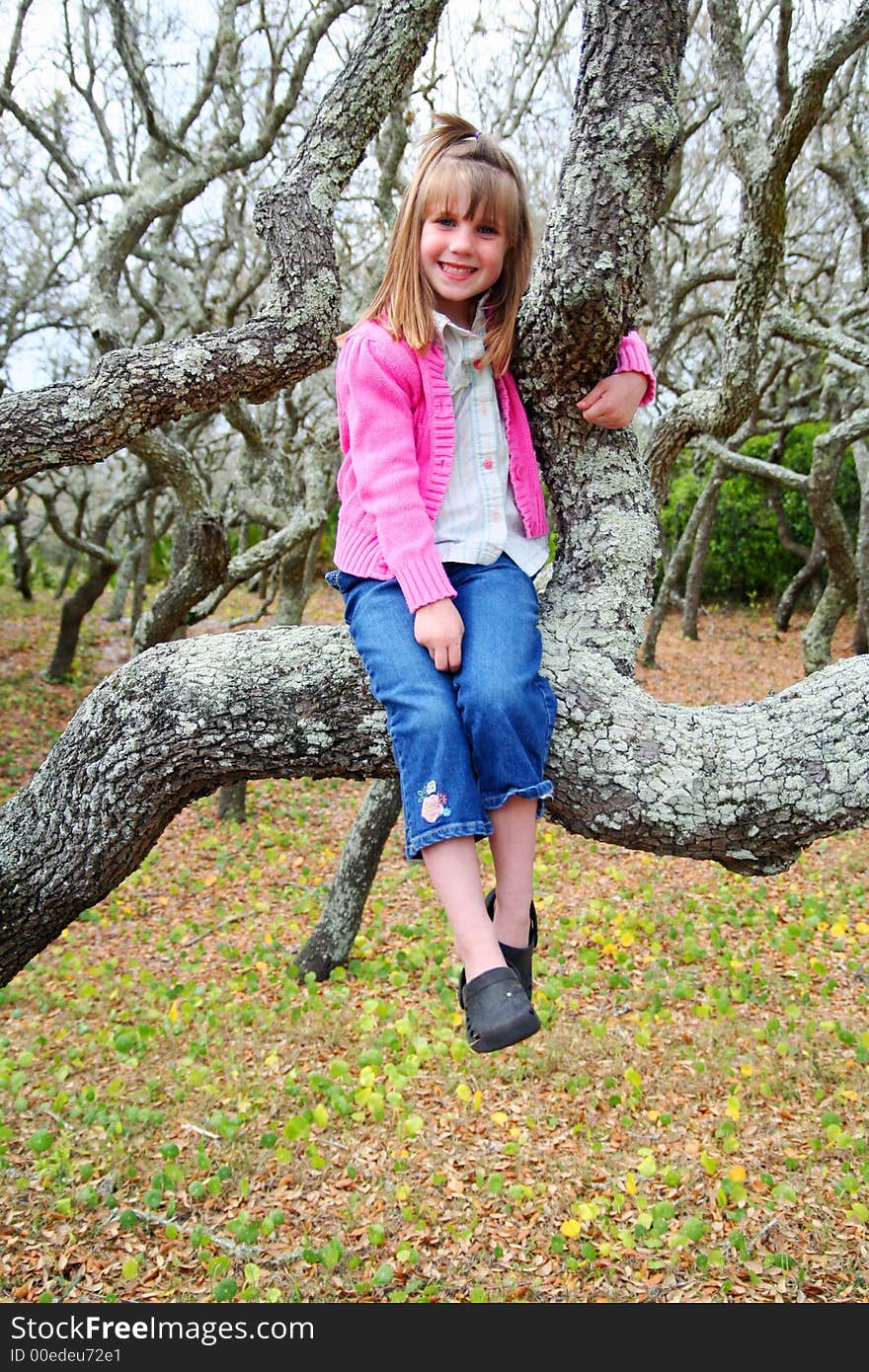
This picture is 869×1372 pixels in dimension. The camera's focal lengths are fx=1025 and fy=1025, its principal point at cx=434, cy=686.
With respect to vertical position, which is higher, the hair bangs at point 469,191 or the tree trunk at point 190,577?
the hair bangs at point 469,191

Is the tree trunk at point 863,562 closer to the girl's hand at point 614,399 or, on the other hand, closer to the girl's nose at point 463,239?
the girl's hand at point 614,399

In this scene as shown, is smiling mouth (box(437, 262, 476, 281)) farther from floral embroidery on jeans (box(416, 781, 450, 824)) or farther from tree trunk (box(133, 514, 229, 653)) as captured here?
tree trunk (box(133, 514, 229, 653))

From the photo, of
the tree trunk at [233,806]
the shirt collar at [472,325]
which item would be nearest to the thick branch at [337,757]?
the shirt collar at [472,325]

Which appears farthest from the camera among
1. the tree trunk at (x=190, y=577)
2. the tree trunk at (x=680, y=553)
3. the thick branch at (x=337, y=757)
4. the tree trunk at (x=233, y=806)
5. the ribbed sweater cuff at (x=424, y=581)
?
the tree trunk at (x=680, y=553)

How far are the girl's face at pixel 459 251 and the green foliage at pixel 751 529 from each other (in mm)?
11984

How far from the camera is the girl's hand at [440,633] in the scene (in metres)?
1.85

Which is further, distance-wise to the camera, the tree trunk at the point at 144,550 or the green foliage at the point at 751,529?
A: the green foliage at the point at 751,529

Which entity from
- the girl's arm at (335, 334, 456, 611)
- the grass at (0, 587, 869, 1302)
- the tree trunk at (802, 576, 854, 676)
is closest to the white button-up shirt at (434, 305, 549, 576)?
the girl's arm at (335, 334, 456, 611)

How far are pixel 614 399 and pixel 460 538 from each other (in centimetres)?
41

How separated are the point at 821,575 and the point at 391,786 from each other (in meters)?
10.6

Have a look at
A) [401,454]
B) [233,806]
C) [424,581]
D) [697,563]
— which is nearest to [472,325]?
[401,454]

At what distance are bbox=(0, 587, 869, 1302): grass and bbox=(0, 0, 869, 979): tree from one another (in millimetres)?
1523

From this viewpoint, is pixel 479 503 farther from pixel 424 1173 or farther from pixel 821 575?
pixel 821 575

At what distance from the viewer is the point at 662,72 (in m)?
1.80
